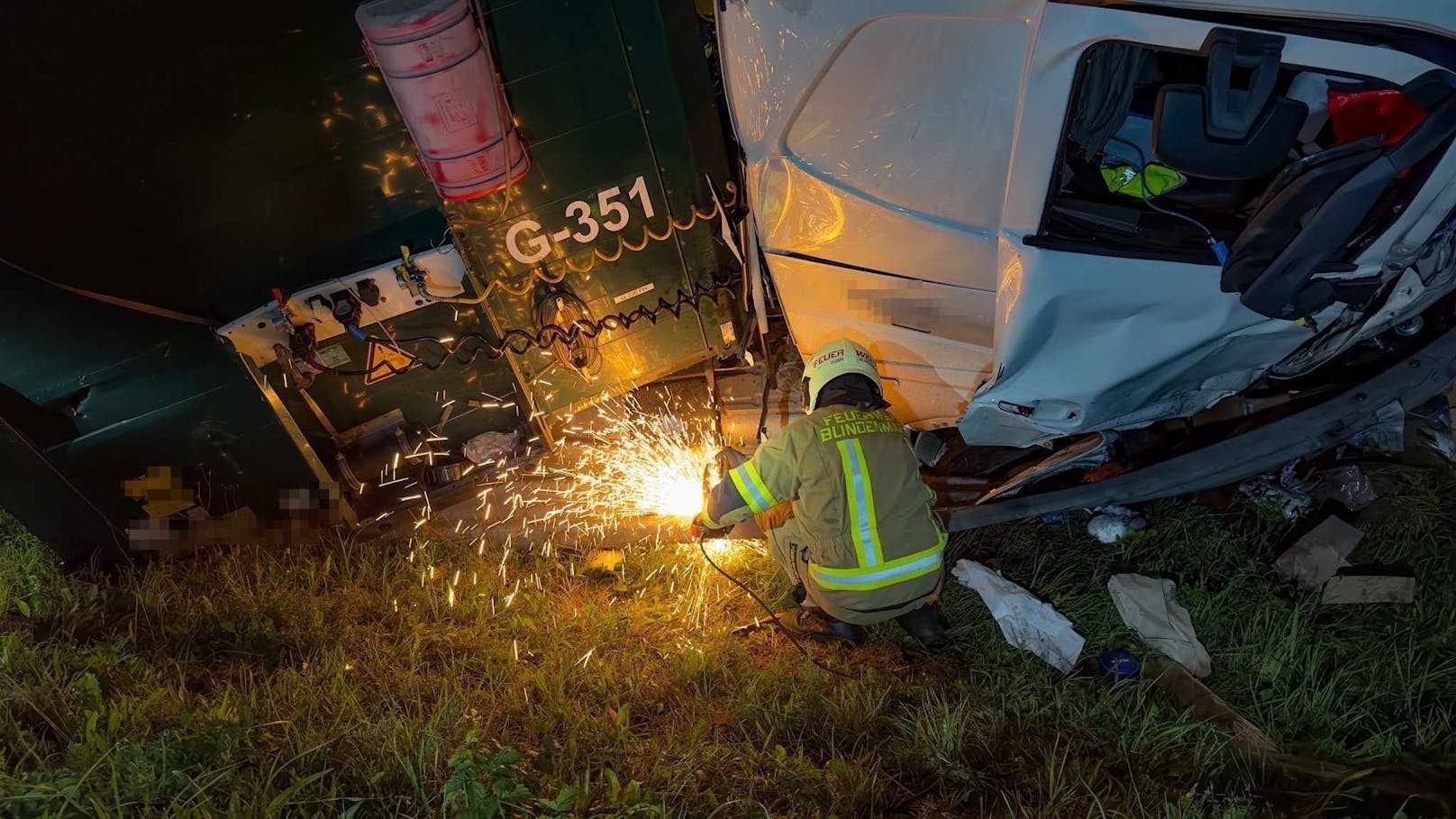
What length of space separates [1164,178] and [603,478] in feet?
11.0

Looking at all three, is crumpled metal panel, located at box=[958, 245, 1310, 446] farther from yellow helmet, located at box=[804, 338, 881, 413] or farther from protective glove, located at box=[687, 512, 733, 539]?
protective glove, located at box=[687, 512, 733, 539]

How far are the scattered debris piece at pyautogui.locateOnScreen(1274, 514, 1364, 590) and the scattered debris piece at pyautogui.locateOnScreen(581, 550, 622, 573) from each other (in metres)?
3.34

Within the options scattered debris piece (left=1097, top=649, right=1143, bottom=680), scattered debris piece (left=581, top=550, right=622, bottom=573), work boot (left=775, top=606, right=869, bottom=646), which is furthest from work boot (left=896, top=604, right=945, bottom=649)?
scattered debris piece (left=581, top=550, right=622, bottom=573)

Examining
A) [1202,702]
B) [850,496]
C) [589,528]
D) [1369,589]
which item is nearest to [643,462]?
[589,528]

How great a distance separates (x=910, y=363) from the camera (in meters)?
3.67

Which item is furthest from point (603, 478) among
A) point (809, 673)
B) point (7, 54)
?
point (7, 54)

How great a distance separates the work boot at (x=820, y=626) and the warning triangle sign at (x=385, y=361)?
2.50 m

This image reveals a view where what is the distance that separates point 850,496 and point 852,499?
0.06ft

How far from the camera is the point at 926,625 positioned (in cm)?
350

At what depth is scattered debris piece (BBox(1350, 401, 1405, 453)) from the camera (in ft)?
12.3

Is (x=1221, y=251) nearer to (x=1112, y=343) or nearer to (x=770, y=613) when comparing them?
(x=1112, y=343)

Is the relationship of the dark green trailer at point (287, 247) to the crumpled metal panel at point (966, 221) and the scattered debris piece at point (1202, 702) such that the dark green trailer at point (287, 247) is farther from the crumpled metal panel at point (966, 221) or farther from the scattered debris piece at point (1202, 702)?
the scattered debris piece at point (1202, 702)

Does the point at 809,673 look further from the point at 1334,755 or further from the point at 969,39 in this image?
the point at 969,39

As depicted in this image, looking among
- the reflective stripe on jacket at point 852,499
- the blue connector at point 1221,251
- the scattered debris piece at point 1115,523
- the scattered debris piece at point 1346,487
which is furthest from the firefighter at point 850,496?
the scattered debris piece at point 1346,487
